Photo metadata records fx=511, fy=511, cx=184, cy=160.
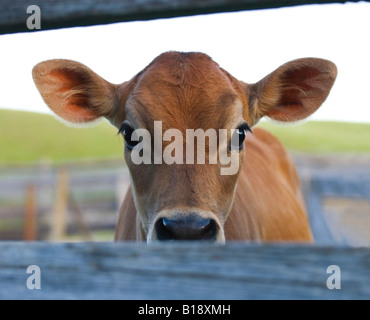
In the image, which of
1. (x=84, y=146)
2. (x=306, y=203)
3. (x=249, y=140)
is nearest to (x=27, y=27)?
(x=249, y=140)

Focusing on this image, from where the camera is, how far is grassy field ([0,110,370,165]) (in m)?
44.0

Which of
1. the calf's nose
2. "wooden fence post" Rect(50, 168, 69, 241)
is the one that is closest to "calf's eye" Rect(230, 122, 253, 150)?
Answer: the calf's nose

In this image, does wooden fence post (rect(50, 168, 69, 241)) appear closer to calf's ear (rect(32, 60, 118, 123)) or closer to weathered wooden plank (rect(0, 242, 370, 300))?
calf's ear (rect(32, 60, 118, 123))

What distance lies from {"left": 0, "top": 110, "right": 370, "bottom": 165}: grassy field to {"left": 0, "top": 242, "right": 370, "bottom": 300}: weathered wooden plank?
37238mm

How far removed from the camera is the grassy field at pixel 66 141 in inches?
1731

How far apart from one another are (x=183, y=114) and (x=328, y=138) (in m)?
56.6

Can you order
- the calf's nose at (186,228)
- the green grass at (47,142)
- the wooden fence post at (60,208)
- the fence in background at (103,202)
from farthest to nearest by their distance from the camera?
the green grass at (47,142)
the wooden fence post at (60,208)
the fence in background at (103,202)
the calf's nose at (186,228)

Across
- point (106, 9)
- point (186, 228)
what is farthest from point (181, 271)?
point (186, 228)

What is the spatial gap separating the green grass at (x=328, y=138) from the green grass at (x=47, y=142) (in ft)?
50.2

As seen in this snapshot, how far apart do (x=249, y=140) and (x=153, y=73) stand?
8.11 feet

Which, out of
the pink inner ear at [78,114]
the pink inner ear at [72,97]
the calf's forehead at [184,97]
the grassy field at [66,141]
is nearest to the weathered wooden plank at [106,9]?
the calf's forehead at [184,97]

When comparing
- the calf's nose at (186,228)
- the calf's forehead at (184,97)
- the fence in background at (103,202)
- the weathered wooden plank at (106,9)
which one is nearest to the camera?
the weathered wooden plank at (106,9)

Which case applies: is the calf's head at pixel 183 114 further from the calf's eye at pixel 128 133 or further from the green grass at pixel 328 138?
the green grass at pixel 328 138
